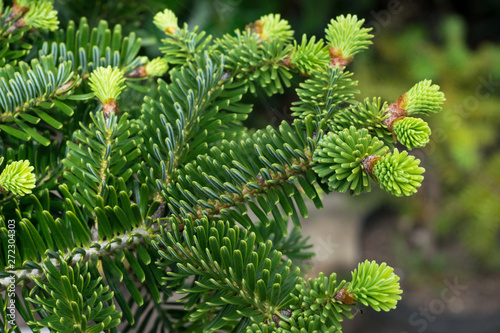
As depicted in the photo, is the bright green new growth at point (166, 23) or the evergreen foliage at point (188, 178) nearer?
the evergreen foliage at point (188, 178)

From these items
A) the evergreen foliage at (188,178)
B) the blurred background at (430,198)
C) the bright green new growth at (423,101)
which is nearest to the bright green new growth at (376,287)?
the evergreen foliage at (188,178)

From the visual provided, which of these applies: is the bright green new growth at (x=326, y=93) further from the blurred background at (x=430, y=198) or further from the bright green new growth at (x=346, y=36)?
the blurred background at (x=430, y=198)

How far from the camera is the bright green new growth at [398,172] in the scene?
26 cm

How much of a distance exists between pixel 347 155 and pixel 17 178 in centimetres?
19

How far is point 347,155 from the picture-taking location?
0.27m

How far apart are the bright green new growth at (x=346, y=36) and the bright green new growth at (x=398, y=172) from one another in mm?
99

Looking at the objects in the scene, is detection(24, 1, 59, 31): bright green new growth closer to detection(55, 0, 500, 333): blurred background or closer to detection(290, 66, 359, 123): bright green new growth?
detection(290, 66, 359, 123): bright green new growth

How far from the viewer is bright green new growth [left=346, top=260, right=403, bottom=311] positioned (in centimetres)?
25

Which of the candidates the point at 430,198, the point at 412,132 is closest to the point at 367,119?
the point at 412,132

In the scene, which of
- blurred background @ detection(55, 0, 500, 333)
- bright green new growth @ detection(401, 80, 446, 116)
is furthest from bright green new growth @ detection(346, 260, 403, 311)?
blurred background @ detection(55, 0, 500, 333)

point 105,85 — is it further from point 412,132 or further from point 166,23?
point 412,132

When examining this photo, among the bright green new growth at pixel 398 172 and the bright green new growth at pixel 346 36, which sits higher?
the bright green new growth at pixel 346 36

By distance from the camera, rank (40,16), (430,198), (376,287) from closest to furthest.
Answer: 1. (376,287)
2. (40,16)
3. (430,198)

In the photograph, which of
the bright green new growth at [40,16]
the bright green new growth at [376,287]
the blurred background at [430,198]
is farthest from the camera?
the blurred background at [430,198]
